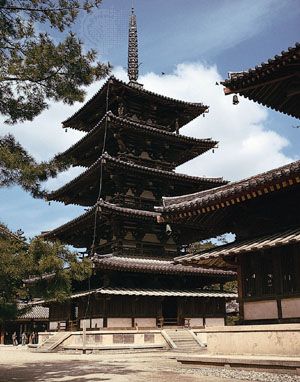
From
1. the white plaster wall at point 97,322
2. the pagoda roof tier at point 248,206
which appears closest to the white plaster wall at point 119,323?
the white plaster wall at point 97,322

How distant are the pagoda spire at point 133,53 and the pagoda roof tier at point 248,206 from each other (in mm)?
20408

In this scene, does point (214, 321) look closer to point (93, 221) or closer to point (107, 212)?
point (93, 221)

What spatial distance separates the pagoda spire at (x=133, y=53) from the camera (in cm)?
3241

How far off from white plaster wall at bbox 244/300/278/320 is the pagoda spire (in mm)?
22947

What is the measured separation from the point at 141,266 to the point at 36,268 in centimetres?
1478

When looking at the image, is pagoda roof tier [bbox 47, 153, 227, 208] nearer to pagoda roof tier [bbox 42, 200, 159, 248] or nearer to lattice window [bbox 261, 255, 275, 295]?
pagoda roof tier [bbox 42, 200, 159, 248]

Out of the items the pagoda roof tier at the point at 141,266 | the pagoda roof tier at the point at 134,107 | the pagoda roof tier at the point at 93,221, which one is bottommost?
the pagoda roof tier at the point at 141,266

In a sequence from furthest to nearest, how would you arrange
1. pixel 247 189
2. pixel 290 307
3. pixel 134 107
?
pixel 134 107, pixel 247 189, pixel 290 307

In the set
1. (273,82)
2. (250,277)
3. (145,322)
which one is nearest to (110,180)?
(145,322)

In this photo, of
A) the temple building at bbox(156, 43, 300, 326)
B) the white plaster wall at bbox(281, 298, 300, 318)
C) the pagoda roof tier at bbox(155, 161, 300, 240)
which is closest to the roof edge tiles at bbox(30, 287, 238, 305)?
the pagoda roof tier at bbox(155, 161, 300, 240)

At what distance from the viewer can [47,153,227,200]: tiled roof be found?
82.0 ft

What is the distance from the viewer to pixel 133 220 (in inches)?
1021

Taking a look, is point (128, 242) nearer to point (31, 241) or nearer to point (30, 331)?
point (31, 241)

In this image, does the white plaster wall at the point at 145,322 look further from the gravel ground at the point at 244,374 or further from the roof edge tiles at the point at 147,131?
the gravel ground at the point at 244,374
